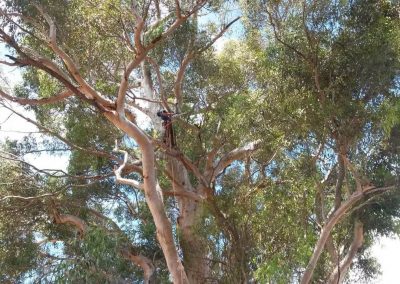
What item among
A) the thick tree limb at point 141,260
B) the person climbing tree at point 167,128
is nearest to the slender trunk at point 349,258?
the thick tree limb at point 141,260

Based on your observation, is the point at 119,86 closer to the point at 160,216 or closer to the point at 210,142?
the point at 210,142

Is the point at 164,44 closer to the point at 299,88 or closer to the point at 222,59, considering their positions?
the point at 222,59

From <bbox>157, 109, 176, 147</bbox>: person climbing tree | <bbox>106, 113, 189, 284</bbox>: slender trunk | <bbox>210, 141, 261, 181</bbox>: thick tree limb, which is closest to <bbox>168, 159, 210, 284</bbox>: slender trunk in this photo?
<bbox>210, 141, 261, 181</bbox>: thick tree limb

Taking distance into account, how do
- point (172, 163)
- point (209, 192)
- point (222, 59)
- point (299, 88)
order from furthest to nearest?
point (222, 59) → point (172, 163) → point (209, 192) → point (299, 88)

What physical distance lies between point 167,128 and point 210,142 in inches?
60.8

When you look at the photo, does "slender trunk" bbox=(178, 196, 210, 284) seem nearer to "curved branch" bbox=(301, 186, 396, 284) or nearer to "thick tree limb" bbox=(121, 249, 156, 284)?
"thick tree limb" bbox=(121, 249, 156, 284)

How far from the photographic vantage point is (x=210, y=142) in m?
9.30

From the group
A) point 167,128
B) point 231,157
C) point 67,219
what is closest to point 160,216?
point 167,128

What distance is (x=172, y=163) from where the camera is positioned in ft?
29.5

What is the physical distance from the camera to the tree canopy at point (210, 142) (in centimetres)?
654

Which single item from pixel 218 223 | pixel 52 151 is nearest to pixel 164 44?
pixel 52 151

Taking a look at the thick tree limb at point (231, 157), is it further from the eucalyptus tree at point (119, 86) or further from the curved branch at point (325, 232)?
the curved branch at point (325, 232)

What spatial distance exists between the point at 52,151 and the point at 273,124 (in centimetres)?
487

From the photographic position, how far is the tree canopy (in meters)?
6.54
